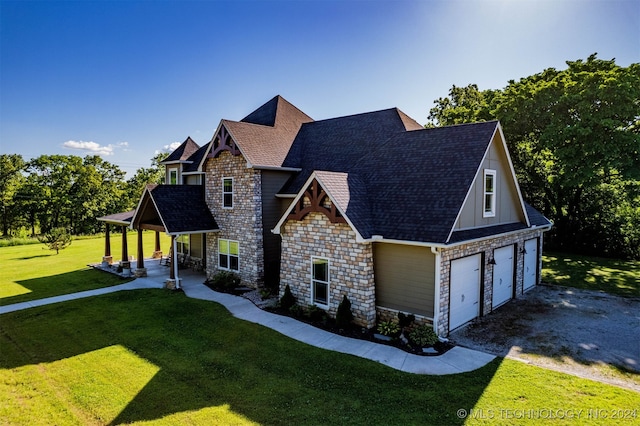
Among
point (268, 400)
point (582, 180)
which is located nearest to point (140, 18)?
point (268, 400)

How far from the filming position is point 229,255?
17938mm

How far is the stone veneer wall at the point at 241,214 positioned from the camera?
16641 millimetres

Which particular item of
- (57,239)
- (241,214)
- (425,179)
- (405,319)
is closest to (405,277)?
(405,319)

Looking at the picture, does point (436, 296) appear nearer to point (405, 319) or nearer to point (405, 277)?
point (405, 277)

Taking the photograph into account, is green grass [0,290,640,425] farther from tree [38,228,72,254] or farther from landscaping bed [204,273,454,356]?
tree [38,228,72,254]

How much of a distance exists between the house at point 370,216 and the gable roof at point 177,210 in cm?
7

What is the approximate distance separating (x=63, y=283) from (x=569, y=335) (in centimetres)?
2216

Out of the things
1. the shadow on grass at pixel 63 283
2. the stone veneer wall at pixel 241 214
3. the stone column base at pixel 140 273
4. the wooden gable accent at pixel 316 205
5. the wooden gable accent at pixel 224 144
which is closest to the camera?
the wooden gable accent at pixel 316 205

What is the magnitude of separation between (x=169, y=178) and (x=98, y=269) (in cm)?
710

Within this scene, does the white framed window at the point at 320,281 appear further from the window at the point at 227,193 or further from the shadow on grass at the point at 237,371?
the window at the point at 227,193

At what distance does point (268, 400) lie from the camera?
7.72 metres

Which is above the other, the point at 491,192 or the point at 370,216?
the point at 491,192

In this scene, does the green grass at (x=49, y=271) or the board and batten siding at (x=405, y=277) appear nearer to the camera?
the board and batten siding at (x=405, y=277)

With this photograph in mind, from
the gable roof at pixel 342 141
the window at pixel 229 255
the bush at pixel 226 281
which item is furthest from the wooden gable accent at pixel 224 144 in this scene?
the bush at pixel 226 281
